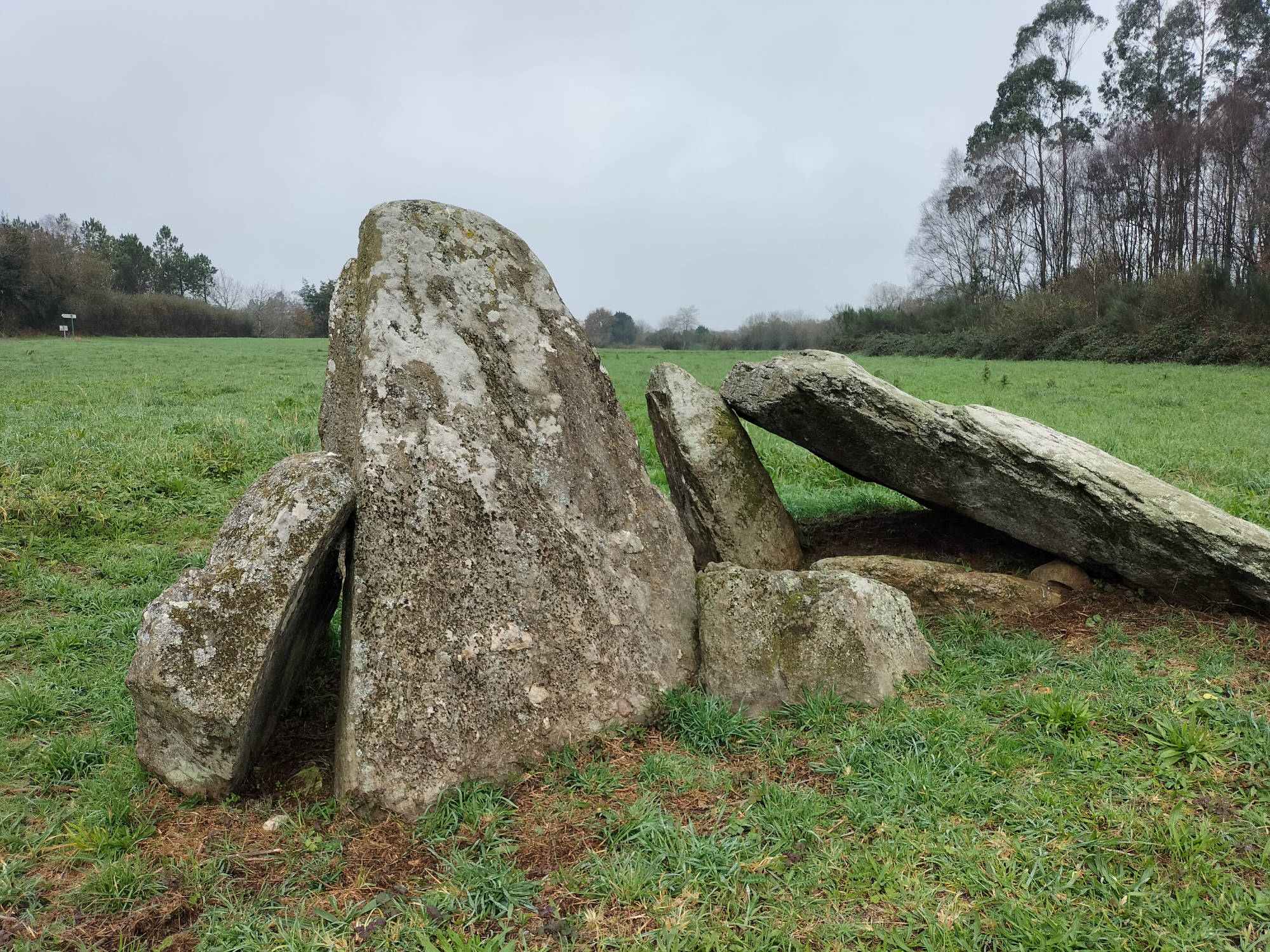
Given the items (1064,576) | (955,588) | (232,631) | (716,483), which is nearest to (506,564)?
(232,631)

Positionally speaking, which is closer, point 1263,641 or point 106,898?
point 106,898

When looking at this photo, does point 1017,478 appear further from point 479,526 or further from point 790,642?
point 479,526

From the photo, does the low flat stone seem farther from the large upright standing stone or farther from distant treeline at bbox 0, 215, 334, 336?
distant treeline at bbox 0, 215, 334, 336

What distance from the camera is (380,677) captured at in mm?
3996

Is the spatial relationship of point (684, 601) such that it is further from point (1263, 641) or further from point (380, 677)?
point (1263, 641)

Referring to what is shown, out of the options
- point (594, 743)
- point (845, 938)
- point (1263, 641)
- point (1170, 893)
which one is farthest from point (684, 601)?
point (1263, 641)

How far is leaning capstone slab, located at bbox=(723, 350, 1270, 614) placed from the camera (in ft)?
19.0

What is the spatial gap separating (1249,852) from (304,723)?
490 centimetres

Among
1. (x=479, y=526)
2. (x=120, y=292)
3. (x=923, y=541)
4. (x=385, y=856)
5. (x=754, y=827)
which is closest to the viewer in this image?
(x=385, y=856)

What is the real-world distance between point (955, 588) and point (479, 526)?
384 cm

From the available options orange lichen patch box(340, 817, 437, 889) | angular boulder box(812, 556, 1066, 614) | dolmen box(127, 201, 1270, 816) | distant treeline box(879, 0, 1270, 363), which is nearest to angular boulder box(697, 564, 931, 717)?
dolmen box(127, 201, 1270, 816)

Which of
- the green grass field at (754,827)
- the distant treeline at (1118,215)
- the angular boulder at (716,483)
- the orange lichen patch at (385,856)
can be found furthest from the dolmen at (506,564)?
the distant treeline at (1118,215)

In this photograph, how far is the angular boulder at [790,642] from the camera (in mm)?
4820

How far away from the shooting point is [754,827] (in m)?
3.80
